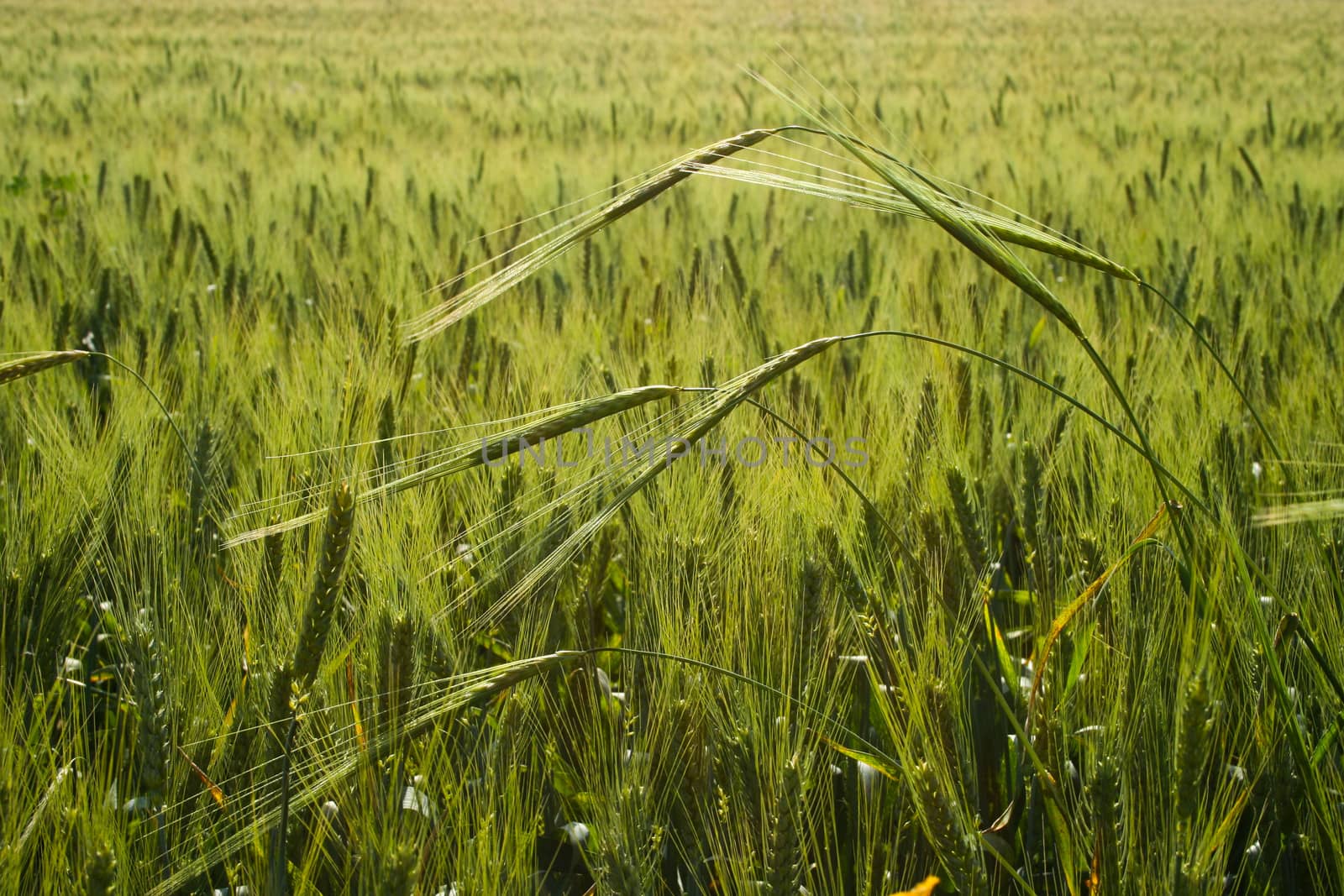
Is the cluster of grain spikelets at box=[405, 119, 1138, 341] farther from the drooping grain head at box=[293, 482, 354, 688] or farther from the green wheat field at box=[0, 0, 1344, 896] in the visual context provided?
the drooping grain head at box=[293, 482, 354, 688]

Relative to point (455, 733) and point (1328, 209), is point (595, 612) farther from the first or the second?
point (1328, 209)

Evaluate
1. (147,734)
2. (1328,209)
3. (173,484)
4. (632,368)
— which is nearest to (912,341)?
(632,368)

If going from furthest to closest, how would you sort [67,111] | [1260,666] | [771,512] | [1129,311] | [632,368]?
[67,111] < [1129,311] < [632,368] < [771,512] < [1260,666]

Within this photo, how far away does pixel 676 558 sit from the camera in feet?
3.76

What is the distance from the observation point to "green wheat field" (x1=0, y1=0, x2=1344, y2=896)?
77cm

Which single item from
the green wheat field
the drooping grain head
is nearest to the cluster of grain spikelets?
the green wheat field

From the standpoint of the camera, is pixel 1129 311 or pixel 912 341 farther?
pixel 1129 311

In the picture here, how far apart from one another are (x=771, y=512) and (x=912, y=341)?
0.86 metres

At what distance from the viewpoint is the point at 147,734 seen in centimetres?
86

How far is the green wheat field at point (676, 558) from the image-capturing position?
0.77 metres

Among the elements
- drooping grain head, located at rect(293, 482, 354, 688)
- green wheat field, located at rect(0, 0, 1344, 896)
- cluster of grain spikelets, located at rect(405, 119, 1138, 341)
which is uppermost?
cluster of grain spikelets, located at rect(405, 119, 1138, 341)

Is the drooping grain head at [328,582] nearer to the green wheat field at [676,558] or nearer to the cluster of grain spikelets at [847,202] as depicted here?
the green wheat field at [676,558]

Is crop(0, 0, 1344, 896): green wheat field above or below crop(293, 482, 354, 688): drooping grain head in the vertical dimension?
below

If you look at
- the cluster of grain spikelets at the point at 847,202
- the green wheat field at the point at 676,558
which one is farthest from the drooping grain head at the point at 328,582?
the cluster of grain spikelets at the point at 847,202
